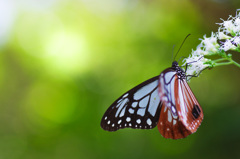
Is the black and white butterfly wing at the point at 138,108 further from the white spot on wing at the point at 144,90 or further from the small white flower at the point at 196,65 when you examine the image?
the small white flower at the point at 196,65

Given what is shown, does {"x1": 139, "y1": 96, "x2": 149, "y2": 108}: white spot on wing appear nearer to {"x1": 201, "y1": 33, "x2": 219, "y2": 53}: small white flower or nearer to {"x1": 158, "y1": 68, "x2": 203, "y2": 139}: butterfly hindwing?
{"x1": 158, "y1": 68, "x2": 203, "y2": 139}: butterfly hindwing

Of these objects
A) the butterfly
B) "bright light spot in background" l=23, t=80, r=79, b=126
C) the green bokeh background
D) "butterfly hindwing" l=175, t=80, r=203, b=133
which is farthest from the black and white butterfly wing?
"bright light spot in background" l=23, t=80, r=79, b=126

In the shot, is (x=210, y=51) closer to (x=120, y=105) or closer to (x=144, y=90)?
(x=144, y=90)

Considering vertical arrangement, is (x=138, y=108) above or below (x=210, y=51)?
below

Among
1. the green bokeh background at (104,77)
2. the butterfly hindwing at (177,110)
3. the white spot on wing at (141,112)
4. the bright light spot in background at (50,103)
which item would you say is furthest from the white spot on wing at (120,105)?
the bright light spot in background at (50,103)

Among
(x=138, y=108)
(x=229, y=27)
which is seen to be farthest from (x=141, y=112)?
(x=229, y=27)

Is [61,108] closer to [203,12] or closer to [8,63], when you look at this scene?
[8,63]

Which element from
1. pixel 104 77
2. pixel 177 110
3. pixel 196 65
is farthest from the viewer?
pixel 104 77
